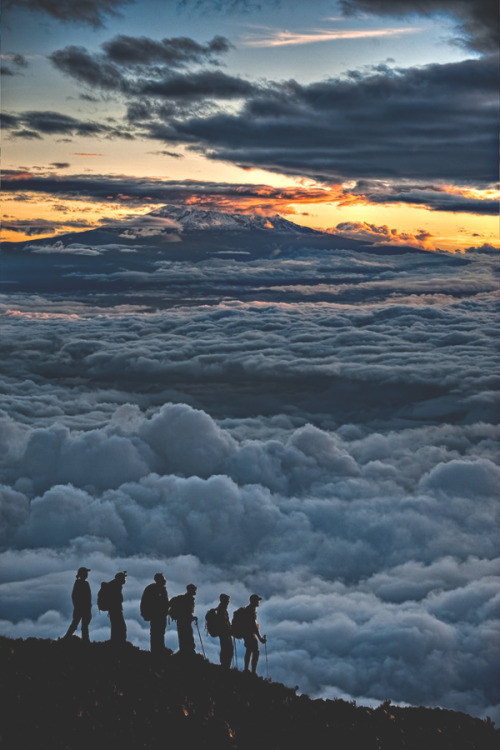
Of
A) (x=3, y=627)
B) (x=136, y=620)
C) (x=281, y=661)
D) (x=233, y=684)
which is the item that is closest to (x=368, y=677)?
(x=281, y=661)

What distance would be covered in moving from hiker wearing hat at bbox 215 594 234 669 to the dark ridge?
0.43 metres

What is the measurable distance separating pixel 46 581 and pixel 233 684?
184 metres

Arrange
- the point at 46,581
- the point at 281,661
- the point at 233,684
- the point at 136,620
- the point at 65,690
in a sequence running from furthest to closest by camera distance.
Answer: the point at 46,581, the point at 136,620, the point at 281,661, the point at 233,684, the point at 65,690

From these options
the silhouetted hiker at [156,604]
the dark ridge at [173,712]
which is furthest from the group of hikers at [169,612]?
the dark ridge at [173,712]

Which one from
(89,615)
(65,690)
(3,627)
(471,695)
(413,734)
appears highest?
(89,615)

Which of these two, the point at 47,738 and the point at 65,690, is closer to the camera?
the point at 47,738

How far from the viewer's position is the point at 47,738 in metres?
15.2

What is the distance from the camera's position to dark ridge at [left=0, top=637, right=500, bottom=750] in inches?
621

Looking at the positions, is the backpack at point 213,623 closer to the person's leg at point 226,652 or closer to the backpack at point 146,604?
the person's leg at point 226,652

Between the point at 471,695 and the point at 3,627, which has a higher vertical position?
the point at 3,627

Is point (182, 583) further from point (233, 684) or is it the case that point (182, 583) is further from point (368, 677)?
point (233, 684)

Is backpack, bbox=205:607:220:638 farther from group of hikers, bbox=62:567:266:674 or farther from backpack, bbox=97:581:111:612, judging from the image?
backpack, bbox=97:581:111:612

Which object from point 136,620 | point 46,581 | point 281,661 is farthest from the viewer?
point 46,581

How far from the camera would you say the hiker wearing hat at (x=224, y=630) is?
62.3 ft
